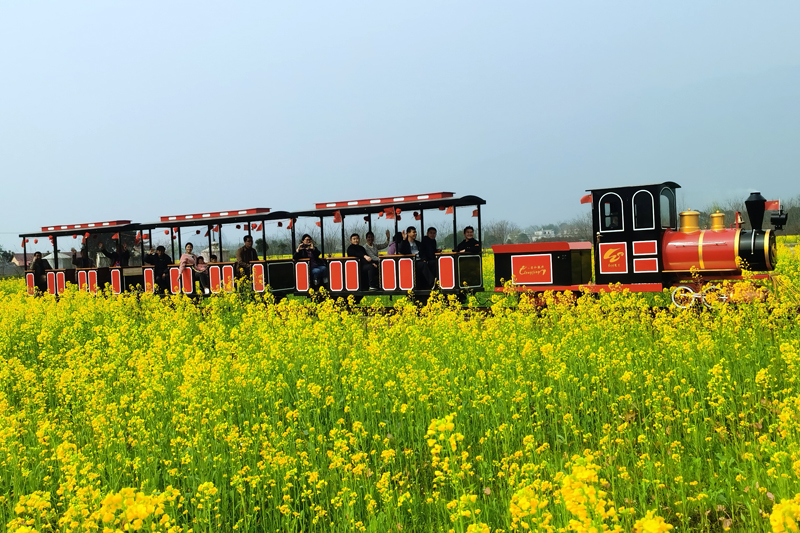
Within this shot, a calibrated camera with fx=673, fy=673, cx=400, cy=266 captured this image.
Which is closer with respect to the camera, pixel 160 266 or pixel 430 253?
pixel 430 253

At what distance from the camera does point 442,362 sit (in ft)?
25.1

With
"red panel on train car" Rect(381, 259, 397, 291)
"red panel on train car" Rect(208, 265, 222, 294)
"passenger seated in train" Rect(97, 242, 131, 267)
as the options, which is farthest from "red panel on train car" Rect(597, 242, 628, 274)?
"passenger seated in train" Rect(97, 242, 131, 267)

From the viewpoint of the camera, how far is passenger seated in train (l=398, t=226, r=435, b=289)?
53.3 feet

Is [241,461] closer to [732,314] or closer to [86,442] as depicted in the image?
[86,442]

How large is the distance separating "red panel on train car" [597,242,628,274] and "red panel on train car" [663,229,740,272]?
2.69 ft

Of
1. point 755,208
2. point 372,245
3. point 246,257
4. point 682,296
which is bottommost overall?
point 682,296

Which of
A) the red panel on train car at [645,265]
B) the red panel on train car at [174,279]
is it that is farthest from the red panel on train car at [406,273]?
the red panel on train car at [174,279]

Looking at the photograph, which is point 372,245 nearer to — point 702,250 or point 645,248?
point 645,248

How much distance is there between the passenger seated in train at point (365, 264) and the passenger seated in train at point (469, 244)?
2.22 metres

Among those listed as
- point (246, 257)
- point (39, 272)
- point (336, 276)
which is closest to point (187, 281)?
point (246, 257)

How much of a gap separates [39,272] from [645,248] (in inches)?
804

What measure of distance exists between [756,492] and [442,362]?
380 centimetres

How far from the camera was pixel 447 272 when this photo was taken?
1596cm

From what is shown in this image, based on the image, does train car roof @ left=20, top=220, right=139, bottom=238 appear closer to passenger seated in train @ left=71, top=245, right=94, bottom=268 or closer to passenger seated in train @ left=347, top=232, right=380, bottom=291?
passenger seated in train @ left=71, top=245, right=94, bottom=268
